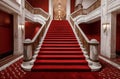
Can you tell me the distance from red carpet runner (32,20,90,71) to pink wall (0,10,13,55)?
7.85ft

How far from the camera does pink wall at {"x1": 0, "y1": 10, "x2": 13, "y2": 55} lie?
7694mm

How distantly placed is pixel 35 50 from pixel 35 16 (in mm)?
6333

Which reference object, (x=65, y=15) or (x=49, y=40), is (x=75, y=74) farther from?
(x=65, y=15)

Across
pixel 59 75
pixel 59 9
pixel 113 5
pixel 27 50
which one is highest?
pixel 59 9

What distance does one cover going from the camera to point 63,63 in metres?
5.34

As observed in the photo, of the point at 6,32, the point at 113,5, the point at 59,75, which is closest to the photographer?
the point at 59,75

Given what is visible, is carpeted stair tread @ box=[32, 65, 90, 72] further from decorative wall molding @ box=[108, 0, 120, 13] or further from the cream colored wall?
the cream colored wall

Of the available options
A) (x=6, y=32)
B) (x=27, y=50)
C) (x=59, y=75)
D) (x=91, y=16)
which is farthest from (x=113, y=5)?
(x=6, y=32)

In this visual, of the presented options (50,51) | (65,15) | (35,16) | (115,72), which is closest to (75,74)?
(115,72)

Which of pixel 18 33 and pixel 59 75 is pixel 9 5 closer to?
pixel 18 33

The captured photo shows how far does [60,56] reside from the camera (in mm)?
5773

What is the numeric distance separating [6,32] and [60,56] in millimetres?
4200

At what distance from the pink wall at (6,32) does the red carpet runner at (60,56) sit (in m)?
2.39

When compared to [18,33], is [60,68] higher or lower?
lower
